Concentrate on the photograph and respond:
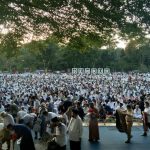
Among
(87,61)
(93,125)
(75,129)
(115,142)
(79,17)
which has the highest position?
(87,61)

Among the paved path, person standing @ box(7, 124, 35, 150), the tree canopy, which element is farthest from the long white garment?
the tree canopy

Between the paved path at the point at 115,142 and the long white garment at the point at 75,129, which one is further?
the paved path at the point at 115,142

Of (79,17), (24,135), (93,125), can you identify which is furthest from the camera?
(93,125)

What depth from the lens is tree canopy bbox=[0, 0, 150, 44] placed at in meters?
8.59

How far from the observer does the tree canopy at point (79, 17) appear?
28.2 feet

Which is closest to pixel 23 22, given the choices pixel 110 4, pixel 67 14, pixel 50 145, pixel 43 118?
pixel 67 14

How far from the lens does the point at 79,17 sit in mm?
9266

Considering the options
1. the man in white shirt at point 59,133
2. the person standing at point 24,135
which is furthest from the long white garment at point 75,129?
the person standing at point 24,135

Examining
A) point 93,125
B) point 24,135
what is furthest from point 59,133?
point 93,125

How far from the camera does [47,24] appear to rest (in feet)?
31.9

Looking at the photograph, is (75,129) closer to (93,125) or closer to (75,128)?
(75,128)

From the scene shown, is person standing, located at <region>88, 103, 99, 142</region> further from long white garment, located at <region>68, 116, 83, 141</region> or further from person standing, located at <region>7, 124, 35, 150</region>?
person standing, located at <region>7, 124, 35, 150</region>

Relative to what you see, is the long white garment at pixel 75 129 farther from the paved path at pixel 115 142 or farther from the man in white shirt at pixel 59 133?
the paved path at pixel 115 142

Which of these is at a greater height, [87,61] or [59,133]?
[87,61]
